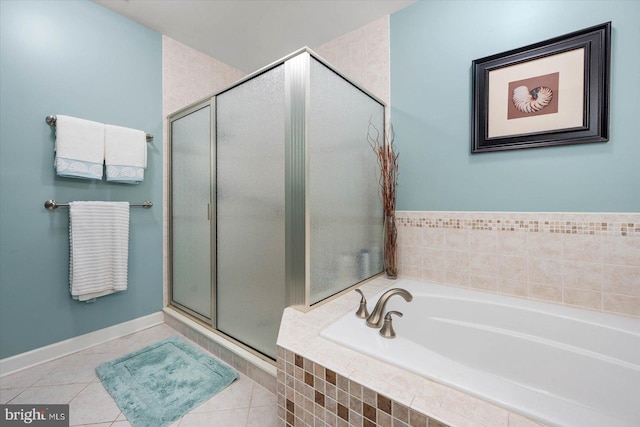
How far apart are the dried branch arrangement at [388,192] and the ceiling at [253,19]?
0.86 m

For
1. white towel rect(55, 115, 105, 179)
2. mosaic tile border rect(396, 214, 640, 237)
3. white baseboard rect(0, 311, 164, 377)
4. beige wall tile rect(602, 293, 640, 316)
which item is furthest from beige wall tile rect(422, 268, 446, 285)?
white towel rect(55, 115, 105, 179)

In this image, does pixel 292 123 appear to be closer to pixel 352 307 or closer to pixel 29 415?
pixel 352 307

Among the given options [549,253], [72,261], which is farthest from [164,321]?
[549,253]

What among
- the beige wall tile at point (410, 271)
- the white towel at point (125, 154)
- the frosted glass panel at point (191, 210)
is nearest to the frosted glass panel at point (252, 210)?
the frosted glass panel at point (191, 210)

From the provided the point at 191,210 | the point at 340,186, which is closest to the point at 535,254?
the point at 340,186

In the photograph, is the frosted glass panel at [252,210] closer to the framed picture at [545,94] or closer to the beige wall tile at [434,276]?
the beige wall tile at [434,276]

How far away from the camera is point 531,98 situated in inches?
55.6

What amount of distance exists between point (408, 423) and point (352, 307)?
640 millimetres

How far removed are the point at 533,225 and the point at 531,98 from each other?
0.69 meters

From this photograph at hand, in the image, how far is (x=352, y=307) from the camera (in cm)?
133

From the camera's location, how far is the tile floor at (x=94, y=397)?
1203 mm

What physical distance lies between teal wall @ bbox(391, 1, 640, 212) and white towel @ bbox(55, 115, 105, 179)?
206 centimetres

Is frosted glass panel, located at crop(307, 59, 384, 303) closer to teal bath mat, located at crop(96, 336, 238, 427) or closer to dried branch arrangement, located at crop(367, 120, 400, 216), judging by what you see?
dried branch arrangement, located at crop(367, 120, 400, 216)

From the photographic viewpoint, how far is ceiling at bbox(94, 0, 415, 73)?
1.83 meters
